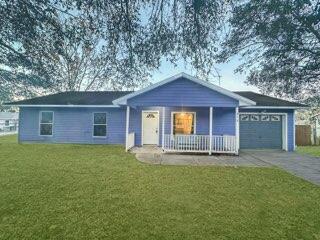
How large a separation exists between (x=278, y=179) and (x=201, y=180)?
106 inches

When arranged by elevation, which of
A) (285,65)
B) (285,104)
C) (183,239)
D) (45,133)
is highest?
(285,65)

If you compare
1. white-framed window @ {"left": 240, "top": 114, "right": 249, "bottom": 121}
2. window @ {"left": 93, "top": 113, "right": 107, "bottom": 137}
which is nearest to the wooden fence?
white-framed window @ {"left": 240, "top": 114, "right": 249, "bottom": 121}

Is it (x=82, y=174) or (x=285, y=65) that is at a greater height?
(x=285, y=65)

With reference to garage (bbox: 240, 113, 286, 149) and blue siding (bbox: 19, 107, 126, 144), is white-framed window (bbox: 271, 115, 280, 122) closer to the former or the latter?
garage (bbox: 240, 113, 286, 149)

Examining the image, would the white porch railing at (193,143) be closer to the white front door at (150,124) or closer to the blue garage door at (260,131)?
the white front door at (150,124)

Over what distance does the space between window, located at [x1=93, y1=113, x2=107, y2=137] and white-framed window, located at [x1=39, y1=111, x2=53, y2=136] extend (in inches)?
125

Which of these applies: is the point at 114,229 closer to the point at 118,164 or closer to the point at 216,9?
the point at 216,9

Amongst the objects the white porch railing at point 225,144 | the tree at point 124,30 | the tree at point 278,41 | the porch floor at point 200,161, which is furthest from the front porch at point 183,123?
the tree at point 124,30

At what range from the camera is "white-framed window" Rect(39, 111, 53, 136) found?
60.9ft

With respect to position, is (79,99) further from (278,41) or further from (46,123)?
(278,41)

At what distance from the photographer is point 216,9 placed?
13.3ft

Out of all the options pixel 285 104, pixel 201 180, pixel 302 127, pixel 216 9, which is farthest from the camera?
pixel 302 127

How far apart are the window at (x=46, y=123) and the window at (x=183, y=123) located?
8.78m

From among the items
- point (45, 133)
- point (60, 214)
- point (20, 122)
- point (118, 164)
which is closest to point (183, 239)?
point (60, 214)
